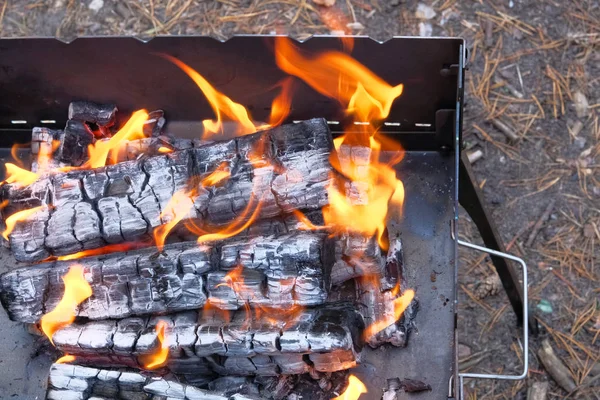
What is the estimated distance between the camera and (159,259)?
2.42m

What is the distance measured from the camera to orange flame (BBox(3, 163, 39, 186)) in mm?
2641

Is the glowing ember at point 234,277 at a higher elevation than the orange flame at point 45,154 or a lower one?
lower

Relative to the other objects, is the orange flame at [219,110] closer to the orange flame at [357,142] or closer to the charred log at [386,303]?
the orange flame at [357,142]

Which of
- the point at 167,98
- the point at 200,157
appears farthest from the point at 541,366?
the point at 167,98

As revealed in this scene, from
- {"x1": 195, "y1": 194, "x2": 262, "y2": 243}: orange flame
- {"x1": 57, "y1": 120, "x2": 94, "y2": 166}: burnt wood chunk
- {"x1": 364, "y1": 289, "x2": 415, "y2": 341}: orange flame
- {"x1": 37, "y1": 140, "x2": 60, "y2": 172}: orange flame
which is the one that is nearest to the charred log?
{"x1": 364, "y1": 289, "x2": 415, "y2": 341}: orange flame

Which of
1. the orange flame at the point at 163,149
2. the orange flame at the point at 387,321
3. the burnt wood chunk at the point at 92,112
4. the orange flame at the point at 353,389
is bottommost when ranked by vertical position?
the orange flame at the point at 353,389

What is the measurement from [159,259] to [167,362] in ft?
1.22

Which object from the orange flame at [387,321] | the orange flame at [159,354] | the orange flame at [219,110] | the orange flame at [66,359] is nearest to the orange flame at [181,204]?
the orange flame at [159,354]

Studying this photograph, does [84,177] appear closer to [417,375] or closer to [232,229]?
[232,229]

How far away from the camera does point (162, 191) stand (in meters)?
2.52

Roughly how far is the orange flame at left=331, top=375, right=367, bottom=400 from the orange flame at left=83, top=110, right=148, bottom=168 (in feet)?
4.32

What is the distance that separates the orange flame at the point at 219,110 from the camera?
2799 millimetres

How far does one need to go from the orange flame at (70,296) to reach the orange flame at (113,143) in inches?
20.1

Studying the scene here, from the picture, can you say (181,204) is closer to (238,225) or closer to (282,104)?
(238,225)
